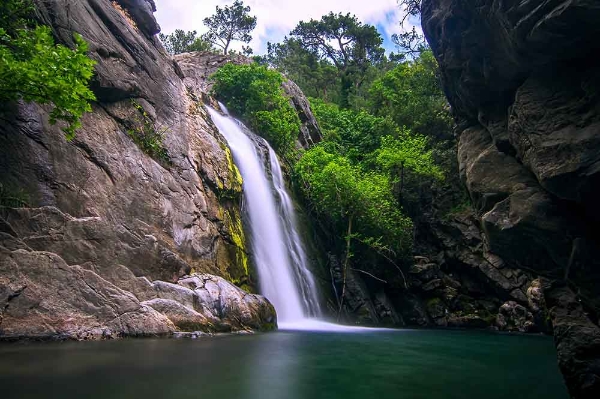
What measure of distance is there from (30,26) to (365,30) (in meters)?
38.8

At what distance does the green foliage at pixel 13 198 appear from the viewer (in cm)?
928

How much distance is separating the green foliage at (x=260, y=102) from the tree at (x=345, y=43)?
20305 millimetres

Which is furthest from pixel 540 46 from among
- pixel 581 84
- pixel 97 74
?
pixel 97 74

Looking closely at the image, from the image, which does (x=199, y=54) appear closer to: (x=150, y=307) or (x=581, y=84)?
(x=150, y=307)

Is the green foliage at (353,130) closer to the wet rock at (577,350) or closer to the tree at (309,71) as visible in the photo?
the tree at (309,71)

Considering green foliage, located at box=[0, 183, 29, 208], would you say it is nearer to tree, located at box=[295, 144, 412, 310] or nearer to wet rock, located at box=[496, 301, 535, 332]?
tree, located at box=[295, 144, 412, 310]

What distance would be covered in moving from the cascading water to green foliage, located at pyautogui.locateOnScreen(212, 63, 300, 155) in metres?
1.91

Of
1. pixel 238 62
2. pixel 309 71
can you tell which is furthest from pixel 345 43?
pixel 238 62

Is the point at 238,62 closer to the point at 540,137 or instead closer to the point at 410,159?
the point at 410,159

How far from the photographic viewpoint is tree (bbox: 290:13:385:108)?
45531mm

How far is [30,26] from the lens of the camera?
12.0 meters

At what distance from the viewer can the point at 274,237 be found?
18.7 meters

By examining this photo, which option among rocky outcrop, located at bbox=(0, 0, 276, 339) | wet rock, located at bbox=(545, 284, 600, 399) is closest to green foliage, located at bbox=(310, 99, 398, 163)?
rocky outcrop, located at bbox=(0, 0, 276, 339)

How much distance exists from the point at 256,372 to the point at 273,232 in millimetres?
12012
